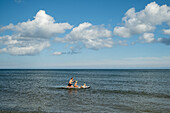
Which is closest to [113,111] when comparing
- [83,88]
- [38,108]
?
[38,108]

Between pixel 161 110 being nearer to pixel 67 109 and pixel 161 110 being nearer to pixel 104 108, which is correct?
pixel 104 108

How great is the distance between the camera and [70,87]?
37.8m

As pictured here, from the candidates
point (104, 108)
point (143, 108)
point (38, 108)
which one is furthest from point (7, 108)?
point (143, 108)

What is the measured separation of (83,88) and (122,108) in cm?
1810

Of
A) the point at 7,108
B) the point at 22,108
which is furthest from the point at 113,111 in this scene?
the point at 7,108

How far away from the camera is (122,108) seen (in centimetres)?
2002

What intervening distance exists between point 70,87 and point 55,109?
18.5 meters

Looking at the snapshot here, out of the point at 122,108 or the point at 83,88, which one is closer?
the point at 122,108

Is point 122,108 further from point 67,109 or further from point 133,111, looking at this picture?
point 67,109

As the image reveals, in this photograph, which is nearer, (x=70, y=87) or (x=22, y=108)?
(x=22, y=108)

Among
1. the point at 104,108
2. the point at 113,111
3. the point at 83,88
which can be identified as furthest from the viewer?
the point at 83,88

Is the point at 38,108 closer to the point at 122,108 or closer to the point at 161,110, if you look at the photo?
the point at 122,108

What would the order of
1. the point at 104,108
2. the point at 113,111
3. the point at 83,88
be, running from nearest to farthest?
the point at 113,111, the point at 104,108, the point at 83,88

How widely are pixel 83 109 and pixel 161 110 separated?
8438 mm
